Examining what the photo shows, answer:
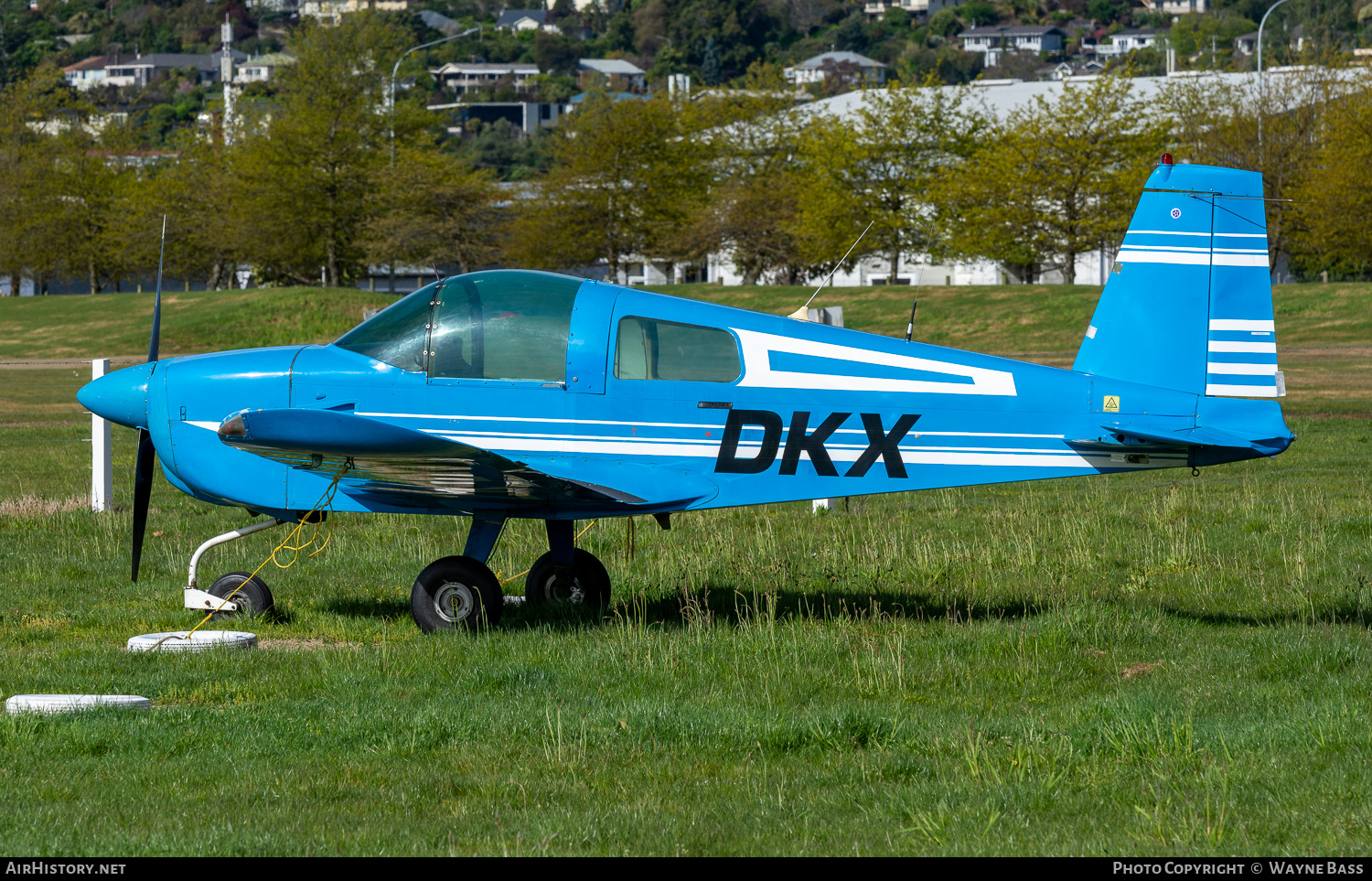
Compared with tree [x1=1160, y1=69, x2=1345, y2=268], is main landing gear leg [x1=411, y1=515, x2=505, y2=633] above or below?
below

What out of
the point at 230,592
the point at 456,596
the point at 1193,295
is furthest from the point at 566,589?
the point at 1193,295

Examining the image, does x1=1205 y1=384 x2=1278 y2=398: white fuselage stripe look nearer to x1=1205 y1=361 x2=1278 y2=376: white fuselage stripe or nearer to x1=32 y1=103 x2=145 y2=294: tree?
x1=1205 y1=361 x2=1278 y2=376: white fuselage stripe

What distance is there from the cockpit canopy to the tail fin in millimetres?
3450

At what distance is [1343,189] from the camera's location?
159 ft

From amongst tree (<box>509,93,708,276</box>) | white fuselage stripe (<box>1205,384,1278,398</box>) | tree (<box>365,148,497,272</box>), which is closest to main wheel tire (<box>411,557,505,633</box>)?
white fuselage stripe (<box>1205,384,1278,398</box>)

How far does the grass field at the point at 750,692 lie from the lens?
17.6 ft

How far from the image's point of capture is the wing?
25.7 ft

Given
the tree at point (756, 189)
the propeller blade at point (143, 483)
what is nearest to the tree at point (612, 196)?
the tree at point (756, 189)

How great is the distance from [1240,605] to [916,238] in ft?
166

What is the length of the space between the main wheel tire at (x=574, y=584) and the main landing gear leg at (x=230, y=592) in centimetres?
193

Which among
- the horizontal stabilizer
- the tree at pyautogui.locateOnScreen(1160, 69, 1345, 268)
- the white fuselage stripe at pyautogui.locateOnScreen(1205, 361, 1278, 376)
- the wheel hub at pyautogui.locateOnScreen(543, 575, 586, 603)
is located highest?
the tree at pyautogui.locateOnScreen(1160, 69, 1345, 268)

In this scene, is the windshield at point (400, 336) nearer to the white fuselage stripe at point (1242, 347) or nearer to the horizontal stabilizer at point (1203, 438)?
the horizontal stabilizer at point (1203, 438)
